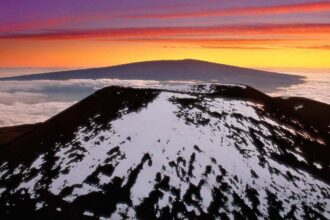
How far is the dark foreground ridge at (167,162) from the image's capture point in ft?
135

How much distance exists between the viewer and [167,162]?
47.2m

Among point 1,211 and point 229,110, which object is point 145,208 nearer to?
point 1,211

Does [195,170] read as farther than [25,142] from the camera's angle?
No

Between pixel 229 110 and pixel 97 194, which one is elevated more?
pixel 229 110

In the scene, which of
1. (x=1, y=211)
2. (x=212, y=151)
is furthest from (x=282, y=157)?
(x=1, y=211)

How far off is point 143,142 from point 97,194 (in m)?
10.9

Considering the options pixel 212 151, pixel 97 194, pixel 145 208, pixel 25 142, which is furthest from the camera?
pixel 25 142

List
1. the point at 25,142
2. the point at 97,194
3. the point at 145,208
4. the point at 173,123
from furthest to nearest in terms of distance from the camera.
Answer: the point at 25,142 → the point at 173,123 → the point at 97,194 → the point at 145,208

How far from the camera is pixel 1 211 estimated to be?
137 feet

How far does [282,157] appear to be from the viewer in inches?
2048

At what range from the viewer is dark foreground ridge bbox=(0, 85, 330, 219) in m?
41.3

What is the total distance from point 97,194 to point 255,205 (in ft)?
57.1

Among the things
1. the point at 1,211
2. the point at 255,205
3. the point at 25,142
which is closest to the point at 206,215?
the point at 255,205

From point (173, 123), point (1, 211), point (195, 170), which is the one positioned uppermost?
point (173, 123)
